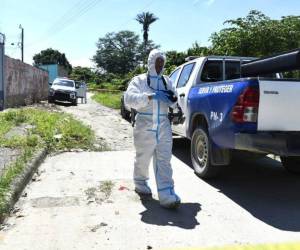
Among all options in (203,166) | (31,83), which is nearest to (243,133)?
(203,166)

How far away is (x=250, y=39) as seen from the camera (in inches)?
804

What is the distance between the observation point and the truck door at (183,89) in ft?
27.8

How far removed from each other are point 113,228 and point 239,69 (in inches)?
176

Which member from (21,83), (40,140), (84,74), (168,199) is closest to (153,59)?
(168,199)

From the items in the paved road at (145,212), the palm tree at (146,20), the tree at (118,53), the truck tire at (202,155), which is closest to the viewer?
the paved road at (145,212)

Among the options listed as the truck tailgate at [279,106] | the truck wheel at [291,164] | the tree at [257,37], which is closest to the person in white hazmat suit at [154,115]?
the truck tailgate at [279,106]

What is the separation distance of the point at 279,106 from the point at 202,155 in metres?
1.90

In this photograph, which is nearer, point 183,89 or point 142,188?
point 142,188

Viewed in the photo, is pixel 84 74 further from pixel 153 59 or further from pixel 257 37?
pixel 153 59

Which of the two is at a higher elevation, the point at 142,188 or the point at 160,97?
the point at 160,97

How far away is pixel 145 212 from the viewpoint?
232 inches

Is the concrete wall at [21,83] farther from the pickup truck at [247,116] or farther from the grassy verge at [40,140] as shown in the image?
the pickup truck at [247,116]

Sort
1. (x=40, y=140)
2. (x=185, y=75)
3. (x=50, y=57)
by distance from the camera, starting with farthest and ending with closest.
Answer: (x=50, y=57) < (x=40, y=140) < (x=185, y=75)

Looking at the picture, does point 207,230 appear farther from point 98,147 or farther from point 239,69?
point 98,147
